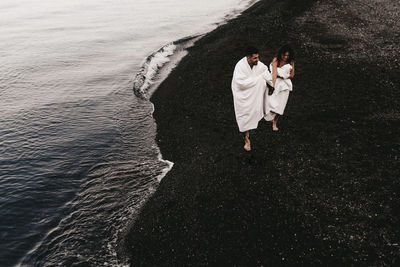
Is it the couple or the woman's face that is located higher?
the woman's face

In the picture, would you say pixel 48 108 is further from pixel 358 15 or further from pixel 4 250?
pixel 358 15

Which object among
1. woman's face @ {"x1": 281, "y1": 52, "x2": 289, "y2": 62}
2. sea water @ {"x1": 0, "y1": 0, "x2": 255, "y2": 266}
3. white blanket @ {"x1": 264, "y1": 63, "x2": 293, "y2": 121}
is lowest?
sea water @ {"x1": 0, "y1": 0, "x2": 255, "y2": 266}

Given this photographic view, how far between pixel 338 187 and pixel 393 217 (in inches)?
57.5

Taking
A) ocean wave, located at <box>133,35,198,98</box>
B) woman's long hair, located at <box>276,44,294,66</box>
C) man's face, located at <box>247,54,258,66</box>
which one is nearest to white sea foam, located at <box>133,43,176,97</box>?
ocean wave, located at <box>133,35,198,98</box>

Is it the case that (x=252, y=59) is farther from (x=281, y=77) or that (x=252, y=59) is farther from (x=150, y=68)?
(x=150, y=68)

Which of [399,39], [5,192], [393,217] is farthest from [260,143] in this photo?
[399,39]

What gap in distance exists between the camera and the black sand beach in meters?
6.55

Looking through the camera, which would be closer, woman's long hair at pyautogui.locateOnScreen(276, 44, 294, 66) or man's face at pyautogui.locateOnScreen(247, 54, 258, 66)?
man's face at pyautogui.locateOnScreen(247, 54, 258, 66)

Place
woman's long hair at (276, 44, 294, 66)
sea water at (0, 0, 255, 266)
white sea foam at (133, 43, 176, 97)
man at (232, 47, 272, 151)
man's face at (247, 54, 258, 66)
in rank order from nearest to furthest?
man's face at (247, 54, 258, 66), sea water at (0, 0, 255, 266), man at (232, 47, 272, 151), woman's long hair at (276, 44, 294, 66), white sea foam at (133, 43, 176, 97)

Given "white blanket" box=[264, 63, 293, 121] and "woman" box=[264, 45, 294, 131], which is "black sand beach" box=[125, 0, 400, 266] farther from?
"woman" box=[264, 45, 294, 131]

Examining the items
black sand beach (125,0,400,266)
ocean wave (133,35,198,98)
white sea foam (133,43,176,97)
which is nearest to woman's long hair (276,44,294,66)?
black sand beach (125,0,400,266)

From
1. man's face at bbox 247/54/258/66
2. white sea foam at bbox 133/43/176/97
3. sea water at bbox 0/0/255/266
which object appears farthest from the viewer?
white sea foam at bbox 133/43/176/97

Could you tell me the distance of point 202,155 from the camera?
10.4m

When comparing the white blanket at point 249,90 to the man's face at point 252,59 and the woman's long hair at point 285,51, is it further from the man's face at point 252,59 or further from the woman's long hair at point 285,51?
the woman's long hair at point 285,51
